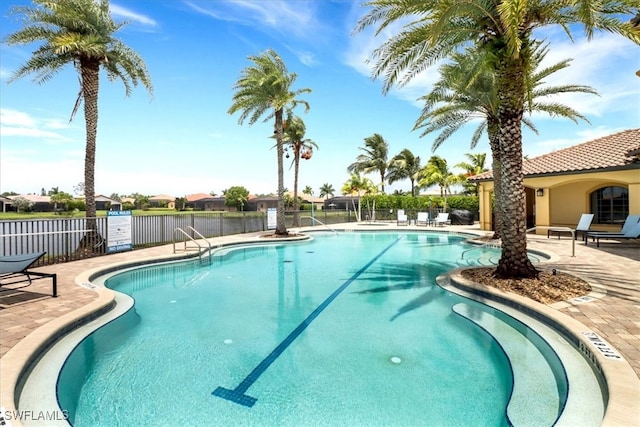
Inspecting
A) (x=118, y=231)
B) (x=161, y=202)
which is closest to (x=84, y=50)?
(x=118, y=231)

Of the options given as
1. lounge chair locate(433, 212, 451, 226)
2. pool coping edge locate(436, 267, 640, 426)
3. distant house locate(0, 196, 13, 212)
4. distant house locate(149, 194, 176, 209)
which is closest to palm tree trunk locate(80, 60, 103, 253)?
pool coping edge locate(436, 267, 640, 426)

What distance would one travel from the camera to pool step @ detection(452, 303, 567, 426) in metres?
3.19

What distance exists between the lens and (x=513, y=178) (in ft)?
23.2

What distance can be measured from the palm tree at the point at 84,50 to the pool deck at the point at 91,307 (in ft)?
Answer: 18.1

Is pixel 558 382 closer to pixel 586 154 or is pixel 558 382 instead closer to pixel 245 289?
pixel 245 289

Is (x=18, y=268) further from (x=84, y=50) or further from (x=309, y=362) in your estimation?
(x=84, y=50)

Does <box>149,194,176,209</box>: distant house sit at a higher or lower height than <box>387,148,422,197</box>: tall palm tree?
lower

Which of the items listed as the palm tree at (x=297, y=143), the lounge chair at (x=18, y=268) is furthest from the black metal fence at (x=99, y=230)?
the palm tree at (x=297, y=143)

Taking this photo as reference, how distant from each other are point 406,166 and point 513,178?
38669mm

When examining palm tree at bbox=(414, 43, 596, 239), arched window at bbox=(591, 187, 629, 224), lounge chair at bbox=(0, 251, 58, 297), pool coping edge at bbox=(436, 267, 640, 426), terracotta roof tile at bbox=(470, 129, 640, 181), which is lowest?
pool coping edge at bbox=(436, 267, 640, 426)

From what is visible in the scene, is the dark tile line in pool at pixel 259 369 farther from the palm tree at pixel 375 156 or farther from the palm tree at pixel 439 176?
the palm tree at pixel 375 156

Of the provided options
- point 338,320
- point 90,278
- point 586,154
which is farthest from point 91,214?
point 586,154

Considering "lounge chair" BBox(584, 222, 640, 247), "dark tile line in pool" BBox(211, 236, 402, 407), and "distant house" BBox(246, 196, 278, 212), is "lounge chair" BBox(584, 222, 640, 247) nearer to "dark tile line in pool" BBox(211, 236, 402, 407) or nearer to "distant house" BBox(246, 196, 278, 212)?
"dark tile line in pool" BBox(211, 236, 402, 407)

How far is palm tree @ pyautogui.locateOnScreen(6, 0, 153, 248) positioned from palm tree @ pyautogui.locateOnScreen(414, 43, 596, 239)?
39.6 ft
